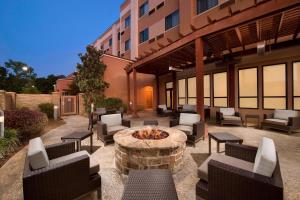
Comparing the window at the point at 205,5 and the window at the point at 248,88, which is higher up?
the window at the point at 205,5

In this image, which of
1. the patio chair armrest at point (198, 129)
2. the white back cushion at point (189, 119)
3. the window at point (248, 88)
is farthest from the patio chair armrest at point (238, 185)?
the window at point (248, 88)

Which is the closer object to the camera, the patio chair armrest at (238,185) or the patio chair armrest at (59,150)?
the patio chair armrest at (238,185)

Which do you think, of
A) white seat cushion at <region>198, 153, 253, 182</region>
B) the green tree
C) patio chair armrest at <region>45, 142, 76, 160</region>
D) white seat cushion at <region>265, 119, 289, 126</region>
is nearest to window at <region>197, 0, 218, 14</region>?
white seat cushion at <region>265, 119, 289, 126</region>

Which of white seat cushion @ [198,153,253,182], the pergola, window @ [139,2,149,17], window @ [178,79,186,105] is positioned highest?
window @ [139,2,149,17]

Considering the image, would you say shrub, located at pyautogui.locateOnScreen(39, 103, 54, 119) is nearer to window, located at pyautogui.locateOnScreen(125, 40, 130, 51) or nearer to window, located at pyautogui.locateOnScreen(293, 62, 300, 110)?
window, located at pyautogui.locateOnScreen(125, 40, 130, 51)

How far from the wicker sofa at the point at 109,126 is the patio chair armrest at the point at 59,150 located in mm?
1727

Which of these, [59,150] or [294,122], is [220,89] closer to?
[294,122]

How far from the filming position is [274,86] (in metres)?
7.54

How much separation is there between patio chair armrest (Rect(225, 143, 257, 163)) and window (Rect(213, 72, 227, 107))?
24.9ft

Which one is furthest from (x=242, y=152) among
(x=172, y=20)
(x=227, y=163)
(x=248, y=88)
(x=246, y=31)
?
(x=172, y=20)

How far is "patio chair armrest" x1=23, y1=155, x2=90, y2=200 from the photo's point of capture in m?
1.72

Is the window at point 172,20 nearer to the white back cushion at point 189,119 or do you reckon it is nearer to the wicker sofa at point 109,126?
the white back cushion at point 189,119

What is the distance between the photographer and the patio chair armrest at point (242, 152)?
241 centimetres

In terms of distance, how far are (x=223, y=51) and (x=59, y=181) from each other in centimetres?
923
